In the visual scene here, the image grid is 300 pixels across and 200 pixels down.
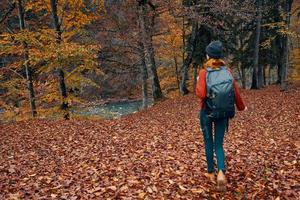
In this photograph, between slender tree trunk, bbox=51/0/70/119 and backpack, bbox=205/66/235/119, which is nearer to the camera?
backpack, bbox=205/66/235/119

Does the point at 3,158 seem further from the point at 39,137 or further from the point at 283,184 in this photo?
the point at 283,184

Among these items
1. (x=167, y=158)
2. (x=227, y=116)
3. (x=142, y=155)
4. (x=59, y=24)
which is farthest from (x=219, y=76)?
(x=59, y=24)

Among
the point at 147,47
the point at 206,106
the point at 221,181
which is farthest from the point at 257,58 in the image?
the point at 221,181

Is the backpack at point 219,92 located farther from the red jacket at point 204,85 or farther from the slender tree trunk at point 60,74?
the slender tree trunk at point 60,74

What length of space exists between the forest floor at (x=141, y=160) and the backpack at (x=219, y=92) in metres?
1.34

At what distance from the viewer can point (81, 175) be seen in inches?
268

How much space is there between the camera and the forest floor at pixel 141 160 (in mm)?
5793

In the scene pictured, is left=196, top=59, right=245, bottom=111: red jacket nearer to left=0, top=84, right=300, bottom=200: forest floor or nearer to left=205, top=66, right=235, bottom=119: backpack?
left=205, top=66, right=235, bottom=119: backpack

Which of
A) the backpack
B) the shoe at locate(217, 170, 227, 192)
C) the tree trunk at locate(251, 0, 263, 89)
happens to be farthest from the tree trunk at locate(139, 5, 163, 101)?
the shoe at locate(217, 170, 227, 192)

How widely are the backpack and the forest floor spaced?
4.39ft

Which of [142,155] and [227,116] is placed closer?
[227,116]

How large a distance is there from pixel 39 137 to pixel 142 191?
621 cm

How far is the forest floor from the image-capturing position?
5.79 meters

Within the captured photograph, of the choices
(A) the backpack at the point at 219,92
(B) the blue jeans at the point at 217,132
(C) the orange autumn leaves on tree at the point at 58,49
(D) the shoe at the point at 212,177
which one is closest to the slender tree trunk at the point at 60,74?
(C) the orange autumn leaves on tree at the point at 58,49
